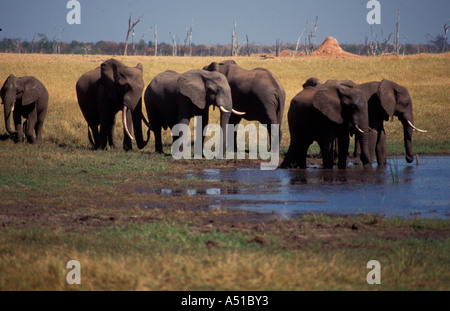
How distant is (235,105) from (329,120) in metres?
5.48

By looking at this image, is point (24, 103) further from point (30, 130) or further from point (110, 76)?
point (110, 76)

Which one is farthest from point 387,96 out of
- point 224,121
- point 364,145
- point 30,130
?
point 30,130

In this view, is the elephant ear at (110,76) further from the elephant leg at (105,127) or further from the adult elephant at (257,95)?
the adult elephant at (257,95)

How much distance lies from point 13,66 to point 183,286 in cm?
4296

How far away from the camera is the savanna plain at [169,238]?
645cm

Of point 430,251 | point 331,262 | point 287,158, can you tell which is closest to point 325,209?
point 430,251

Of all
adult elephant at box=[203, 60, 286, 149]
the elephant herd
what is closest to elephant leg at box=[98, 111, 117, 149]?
the elephant herd

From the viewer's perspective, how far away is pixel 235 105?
20297 mm

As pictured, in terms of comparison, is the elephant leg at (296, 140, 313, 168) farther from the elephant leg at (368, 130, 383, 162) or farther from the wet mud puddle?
the elephant leg at (368, 130, 383, 162)

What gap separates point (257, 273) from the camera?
6488 millimetres

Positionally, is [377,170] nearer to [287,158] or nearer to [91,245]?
[287,158]

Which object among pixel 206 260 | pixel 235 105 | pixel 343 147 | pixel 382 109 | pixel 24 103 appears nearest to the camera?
pixel 206 260

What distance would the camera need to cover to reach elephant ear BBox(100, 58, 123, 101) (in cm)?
1780
